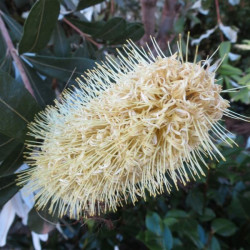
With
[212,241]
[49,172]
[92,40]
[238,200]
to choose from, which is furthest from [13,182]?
[238,200]

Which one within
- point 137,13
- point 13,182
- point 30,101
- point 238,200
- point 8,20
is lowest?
point 238,200

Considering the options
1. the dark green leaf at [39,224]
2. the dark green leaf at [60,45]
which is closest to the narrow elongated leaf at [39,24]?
the dark green leaf at [60,45]

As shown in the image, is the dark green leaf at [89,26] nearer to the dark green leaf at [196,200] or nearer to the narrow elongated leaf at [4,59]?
the narrow elongated leaf at [4,59]

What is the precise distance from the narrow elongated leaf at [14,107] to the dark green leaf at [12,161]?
0.08m

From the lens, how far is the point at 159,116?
63 centimetres

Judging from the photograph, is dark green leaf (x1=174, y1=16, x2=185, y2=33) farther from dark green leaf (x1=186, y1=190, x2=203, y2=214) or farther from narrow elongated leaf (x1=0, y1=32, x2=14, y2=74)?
narrow elongated leaf (x1=0, y1=32, x2=14, y2=74)

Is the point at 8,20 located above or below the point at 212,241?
above

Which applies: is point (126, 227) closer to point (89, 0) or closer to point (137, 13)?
point (89, 0)

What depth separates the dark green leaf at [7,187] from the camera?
89cm

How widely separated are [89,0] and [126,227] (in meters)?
1.03

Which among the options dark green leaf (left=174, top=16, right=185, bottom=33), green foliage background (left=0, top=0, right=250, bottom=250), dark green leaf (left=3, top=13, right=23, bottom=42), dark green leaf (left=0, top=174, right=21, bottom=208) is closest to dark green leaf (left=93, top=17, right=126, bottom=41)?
green foliage background (left=0, top=0, right=250, bottom=250)

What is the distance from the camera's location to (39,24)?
868mm

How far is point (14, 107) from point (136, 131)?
0.34 meters

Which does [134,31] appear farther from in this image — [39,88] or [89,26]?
[39,88]
